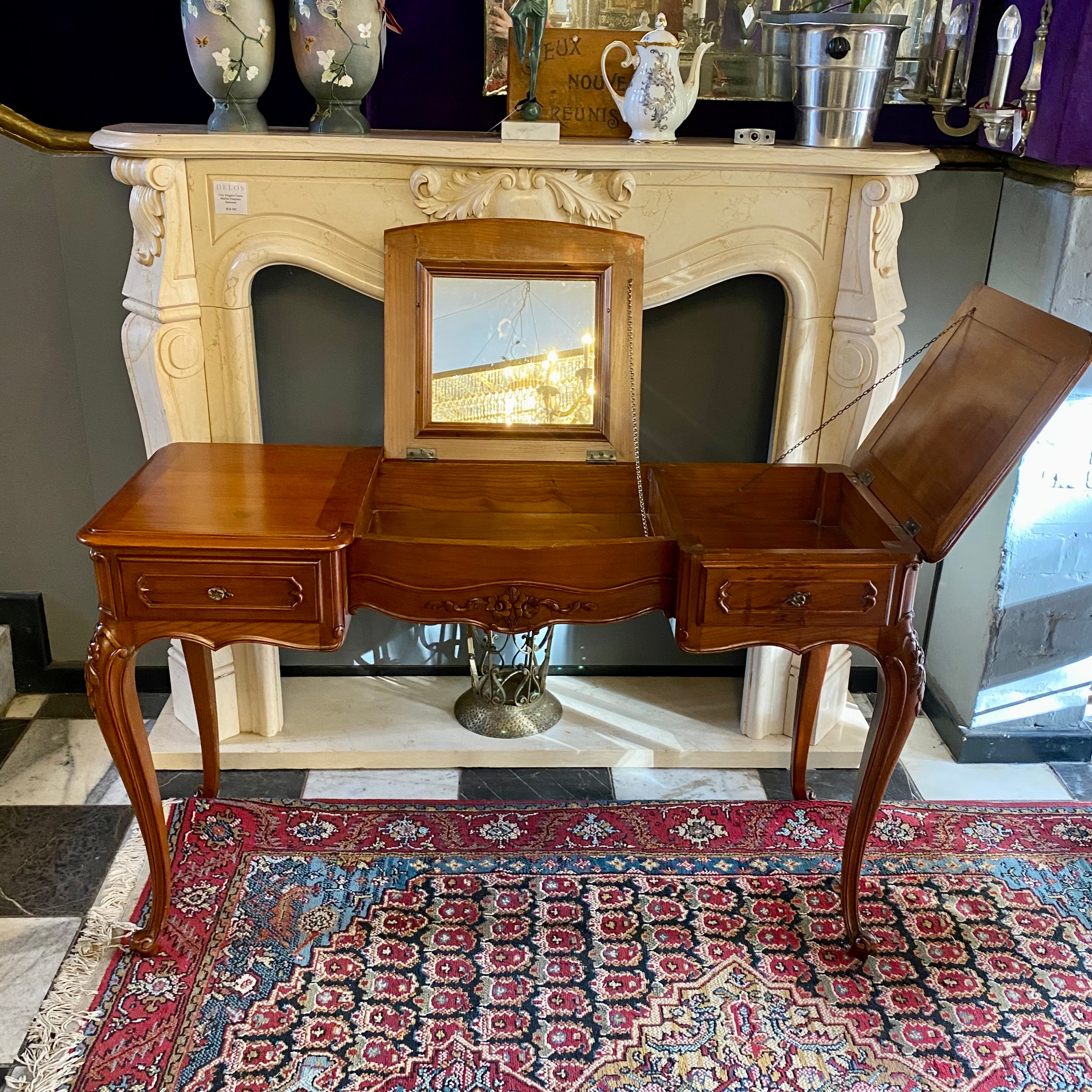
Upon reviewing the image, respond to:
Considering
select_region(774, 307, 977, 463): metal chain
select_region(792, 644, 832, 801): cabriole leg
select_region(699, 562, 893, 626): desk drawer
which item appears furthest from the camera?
select_region(792, 644, 832, 801): cabriole leg

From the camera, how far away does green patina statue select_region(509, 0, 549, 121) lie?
7.21ft

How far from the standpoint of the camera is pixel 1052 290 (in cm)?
238

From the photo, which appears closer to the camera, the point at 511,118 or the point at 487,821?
the point at 511,118

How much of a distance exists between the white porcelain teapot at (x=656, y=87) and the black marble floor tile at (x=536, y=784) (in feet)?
4.69

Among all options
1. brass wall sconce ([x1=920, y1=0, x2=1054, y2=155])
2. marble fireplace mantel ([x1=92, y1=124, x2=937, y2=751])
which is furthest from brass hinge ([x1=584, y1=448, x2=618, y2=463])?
brass wall sconce ([x1=920, y1=0, x2=1054, y2=155])

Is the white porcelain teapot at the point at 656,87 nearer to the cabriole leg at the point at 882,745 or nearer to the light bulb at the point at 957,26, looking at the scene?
the light bulb at the point at 957,26

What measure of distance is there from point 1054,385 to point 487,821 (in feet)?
4.81

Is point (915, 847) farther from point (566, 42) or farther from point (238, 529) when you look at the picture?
point (566, 42)

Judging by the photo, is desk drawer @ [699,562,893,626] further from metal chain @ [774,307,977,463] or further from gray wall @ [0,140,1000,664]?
gray wall @ [0,140,1000,664]

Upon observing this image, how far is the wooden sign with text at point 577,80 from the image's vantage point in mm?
2295

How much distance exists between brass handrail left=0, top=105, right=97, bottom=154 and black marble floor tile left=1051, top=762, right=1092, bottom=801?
265cm

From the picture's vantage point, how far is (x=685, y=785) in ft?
8.69

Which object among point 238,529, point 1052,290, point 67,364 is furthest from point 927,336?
point 67,364

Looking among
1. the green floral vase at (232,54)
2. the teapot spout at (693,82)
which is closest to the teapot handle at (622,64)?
the teapot spout at (693,82)
